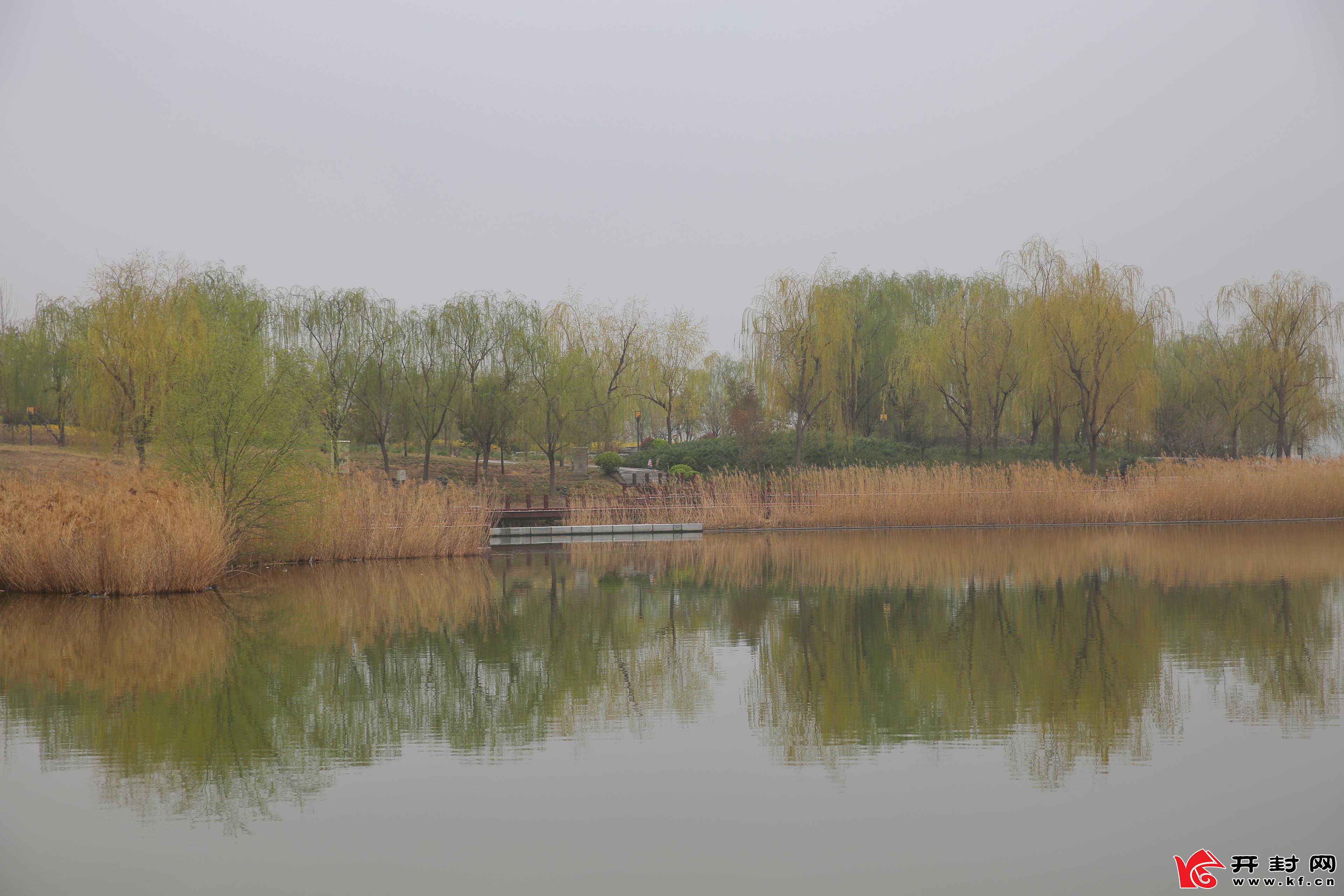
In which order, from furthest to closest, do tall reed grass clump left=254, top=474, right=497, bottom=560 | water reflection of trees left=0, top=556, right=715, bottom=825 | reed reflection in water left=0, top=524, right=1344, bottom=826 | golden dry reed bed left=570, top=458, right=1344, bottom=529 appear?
golden dry reed bed left=570, top=458, right=1344, bottom=529
tall reed grass clump left=254, top=474, right=497, bottom=560
reed reflection in water left=0, top=524, right=1344, bottom=826
water reflection of trees left=0, top=556, right=715, bottom=825

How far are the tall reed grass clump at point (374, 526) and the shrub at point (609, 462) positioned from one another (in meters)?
18.0

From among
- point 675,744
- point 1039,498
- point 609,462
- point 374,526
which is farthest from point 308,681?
point 609,462

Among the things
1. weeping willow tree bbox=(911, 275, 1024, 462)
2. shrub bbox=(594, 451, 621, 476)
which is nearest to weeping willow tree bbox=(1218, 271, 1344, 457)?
weeping willow tree bbox=(911, 275, 1024, 462)

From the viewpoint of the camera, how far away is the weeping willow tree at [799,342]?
29078 mm

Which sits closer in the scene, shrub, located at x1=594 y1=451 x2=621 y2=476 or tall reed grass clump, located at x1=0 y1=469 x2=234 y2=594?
tall reed grass clump, located at x1=0 y1=469 x2=234 y2=594

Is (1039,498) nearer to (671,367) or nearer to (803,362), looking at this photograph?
(803,362)

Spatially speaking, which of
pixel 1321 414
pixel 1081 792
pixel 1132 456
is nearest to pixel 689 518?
pixel 1132 456

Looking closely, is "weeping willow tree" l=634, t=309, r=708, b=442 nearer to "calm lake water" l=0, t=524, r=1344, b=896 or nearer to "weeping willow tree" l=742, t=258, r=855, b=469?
"weeping willow tree" l=742, t=258, r=855, b=469

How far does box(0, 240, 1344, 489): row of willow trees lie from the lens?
2702 cm

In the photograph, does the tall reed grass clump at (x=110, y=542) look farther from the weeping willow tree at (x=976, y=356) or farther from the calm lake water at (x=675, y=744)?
the weeping willow tree at (x=976, y=356)

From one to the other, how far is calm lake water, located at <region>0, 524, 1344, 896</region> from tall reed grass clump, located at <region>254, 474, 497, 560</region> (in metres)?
4.34

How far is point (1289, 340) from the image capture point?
31891 mm

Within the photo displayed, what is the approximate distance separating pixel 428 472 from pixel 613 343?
339 inches

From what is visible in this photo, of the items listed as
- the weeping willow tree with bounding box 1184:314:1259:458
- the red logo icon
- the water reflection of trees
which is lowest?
the water reflection of trees
